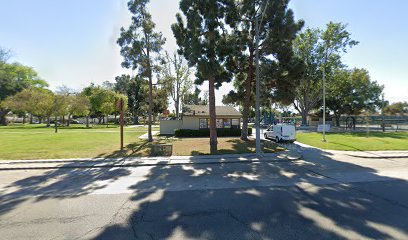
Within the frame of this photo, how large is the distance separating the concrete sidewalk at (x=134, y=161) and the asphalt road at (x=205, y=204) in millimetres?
1123

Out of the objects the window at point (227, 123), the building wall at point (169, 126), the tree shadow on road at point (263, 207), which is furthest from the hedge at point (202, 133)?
the tree shadow on road at point (263, 207)

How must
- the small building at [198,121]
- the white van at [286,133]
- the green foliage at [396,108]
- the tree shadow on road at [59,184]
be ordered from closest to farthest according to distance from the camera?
the tree shadow on road at [59,184]
the white van at [286,133]
the small building at [198,121]
the green foliage at [396,108]

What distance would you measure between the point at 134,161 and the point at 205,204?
819 cm

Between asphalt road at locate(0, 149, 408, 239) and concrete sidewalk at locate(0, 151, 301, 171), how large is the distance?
3.69ft

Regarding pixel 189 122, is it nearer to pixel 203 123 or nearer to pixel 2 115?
pixel 203 123

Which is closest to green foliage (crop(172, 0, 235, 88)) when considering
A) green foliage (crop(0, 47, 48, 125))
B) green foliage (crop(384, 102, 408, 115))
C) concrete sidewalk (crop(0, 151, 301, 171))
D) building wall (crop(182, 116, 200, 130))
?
concrete sidewalk (crop(0, 151, 301, 171))

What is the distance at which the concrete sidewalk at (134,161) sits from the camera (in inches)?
510

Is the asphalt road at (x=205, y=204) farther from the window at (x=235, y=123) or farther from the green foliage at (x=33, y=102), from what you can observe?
the green foliage at (x=33, y=102)

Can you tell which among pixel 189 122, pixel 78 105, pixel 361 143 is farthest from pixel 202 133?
pixel 78 105

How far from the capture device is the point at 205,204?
22.8 feet

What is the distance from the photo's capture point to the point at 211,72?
A: 663 inches

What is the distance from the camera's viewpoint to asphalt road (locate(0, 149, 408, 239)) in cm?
518

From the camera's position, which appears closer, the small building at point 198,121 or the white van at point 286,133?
the white van at point 286,133

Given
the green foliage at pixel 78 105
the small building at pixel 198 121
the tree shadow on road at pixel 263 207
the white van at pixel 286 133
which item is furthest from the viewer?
the green foliage at pixel 78 105
